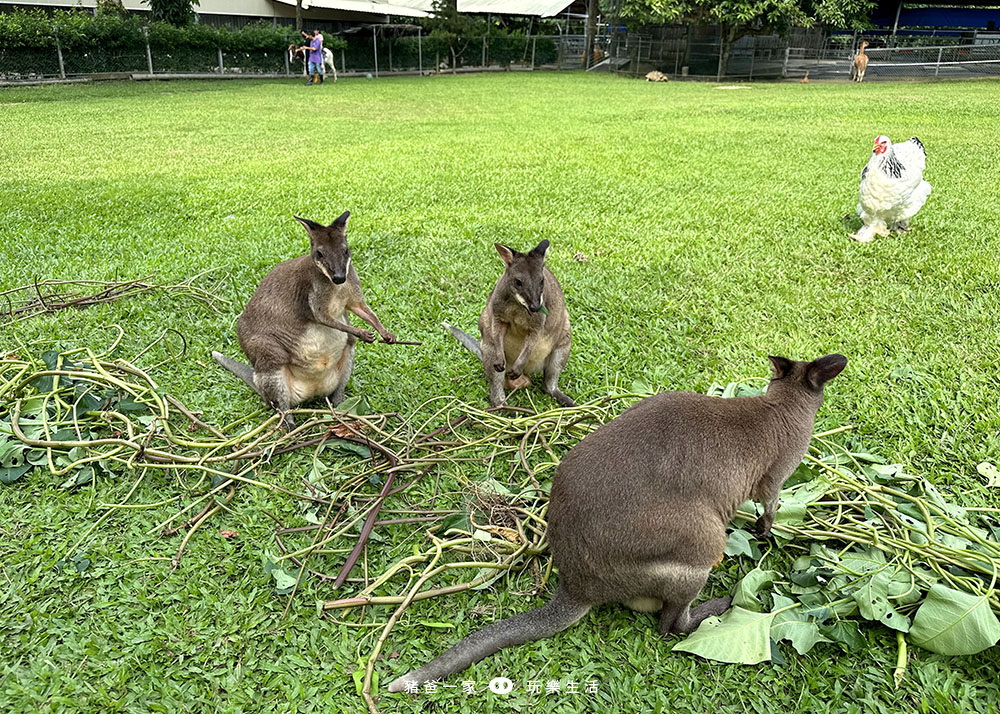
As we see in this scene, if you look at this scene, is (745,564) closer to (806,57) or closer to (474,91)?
(474,91)

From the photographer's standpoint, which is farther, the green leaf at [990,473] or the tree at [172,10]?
the tree at [172,10]

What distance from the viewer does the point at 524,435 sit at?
265 centimetres

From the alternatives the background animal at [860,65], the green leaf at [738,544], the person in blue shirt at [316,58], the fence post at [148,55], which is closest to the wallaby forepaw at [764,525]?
the green leaf at [738,544]

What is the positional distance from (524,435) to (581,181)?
500 cm

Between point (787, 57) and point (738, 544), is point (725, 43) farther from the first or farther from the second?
point (738, 544)

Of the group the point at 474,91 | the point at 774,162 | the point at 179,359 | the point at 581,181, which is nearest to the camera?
the point at 179,359

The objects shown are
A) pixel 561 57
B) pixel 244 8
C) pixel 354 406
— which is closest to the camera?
pixel 354 406

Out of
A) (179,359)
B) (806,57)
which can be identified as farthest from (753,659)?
(806,57)

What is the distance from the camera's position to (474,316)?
156 inches

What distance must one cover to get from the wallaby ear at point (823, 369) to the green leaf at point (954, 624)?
0.64 m

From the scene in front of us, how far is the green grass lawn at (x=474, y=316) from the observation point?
71.7 inches

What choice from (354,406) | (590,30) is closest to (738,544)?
(354,406)

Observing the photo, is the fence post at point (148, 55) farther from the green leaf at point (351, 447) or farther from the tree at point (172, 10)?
the green leaf at point (351, 447)

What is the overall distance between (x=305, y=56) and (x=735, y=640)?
22.8 m
